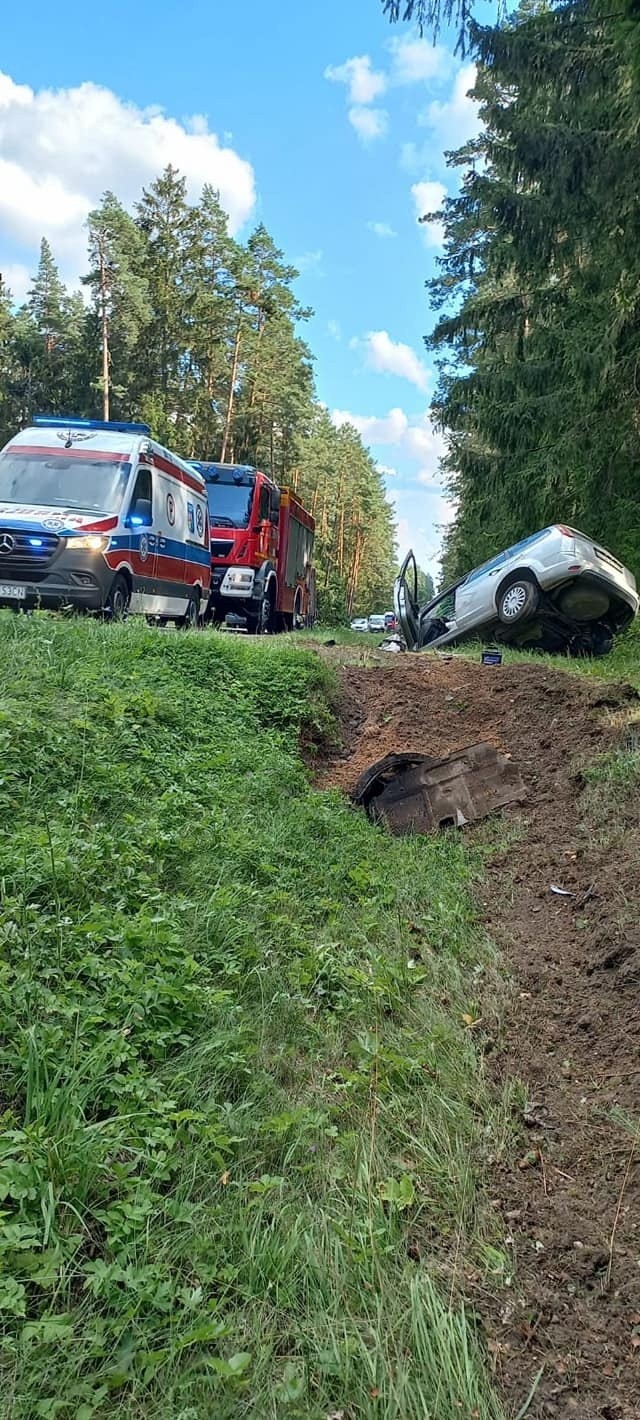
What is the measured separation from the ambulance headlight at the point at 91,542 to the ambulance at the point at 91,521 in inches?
0.4

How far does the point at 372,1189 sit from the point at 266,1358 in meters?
0.60

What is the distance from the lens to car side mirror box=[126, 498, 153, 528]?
9.21 metres

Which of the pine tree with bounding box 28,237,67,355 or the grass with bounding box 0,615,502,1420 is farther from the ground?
the pine tree with bounding box 28,237,67,355

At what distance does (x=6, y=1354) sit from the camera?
1604 millimetres

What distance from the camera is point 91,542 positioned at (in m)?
8.38

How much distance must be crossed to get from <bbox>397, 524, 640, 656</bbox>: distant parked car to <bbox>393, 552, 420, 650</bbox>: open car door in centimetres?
7

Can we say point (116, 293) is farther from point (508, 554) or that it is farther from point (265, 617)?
point (508, 554)

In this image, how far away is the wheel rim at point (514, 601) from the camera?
9.96 m

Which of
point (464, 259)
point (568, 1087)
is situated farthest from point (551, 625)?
point (464, 259)

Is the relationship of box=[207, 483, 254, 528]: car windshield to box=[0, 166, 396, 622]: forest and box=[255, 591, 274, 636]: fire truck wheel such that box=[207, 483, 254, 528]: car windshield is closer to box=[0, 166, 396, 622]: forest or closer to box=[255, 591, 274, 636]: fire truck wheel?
box=[255, 591, 274, 636]: fire truck wheel

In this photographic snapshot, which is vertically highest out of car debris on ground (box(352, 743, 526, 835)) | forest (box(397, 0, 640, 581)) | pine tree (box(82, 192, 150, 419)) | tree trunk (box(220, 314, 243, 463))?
pine tree (box(82, 192, 150, 419))

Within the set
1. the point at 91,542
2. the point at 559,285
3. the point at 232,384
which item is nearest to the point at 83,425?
the point at 91,542

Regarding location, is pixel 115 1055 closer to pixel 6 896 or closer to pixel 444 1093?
pixel 6 896

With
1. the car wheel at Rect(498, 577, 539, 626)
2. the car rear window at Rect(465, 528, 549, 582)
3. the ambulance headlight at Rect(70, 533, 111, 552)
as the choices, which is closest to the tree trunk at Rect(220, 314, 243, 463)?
the car rear window at Rect(465, 528, 549, 582)
